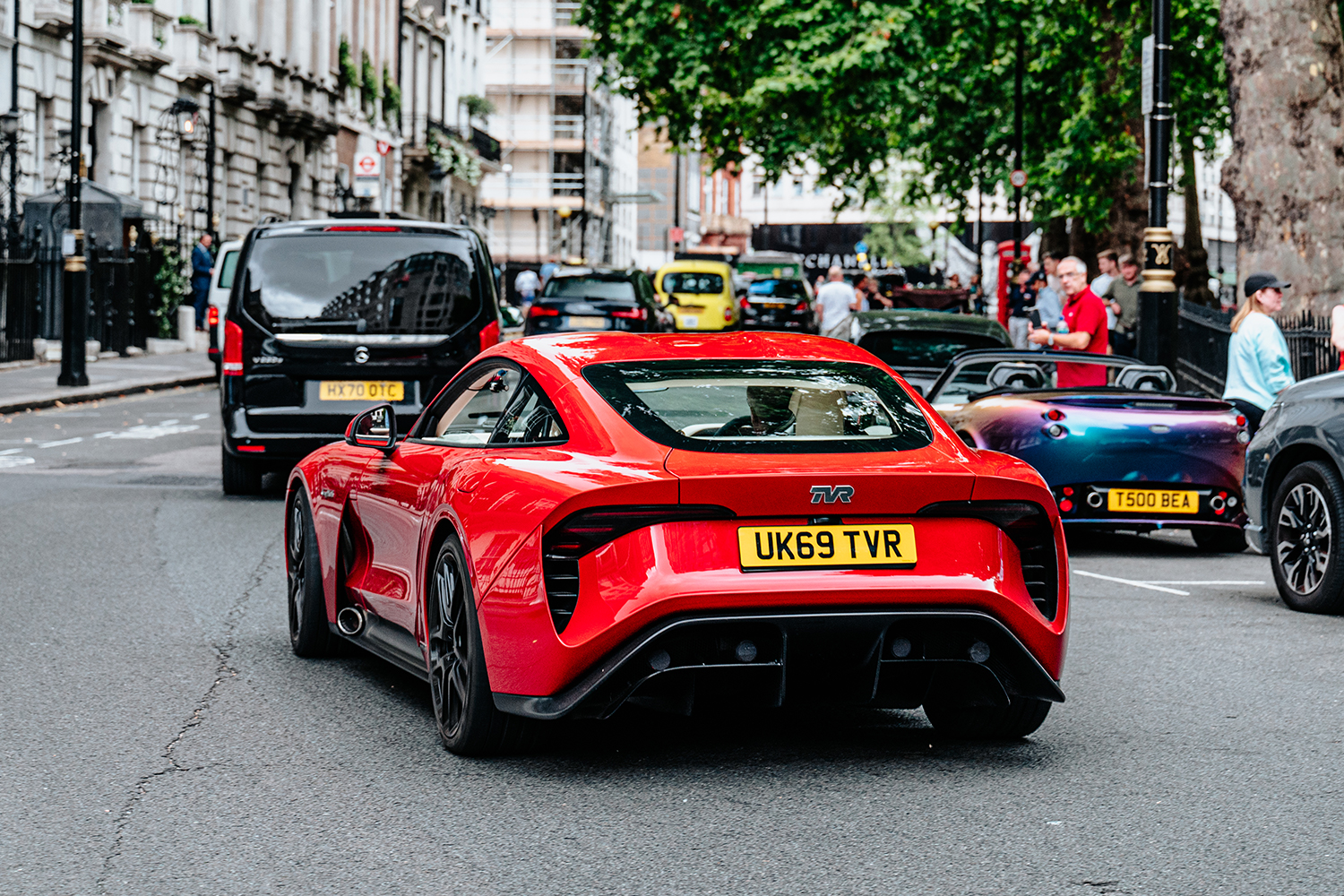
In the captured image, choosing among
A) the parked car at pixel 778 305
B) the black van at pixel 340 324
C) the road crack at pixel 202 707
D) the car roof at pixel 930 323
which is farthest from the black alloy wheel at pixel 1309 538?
the parked car at pixel 778 305

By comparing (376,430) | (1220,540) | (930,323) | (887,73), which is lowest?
(1220,540)

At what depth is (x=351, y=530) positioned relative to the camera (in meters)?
7.11

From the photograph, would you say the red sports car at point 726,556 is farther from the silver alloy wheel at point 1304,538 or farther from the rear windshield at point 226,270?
the rear windshield at point 226,270

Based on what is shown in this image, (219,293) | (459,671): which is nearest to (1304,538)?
(459,671)

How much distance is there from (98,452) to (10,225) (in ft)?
41.6

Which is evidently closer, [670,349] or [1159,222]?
[670,349]

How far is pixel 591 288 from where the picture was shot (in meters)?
26.5

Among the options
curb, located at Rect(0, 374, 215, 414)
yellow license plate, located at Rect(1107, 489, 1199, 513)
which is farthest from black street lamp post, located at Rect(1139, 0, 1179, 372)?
curb, located at Rect(0, 374, 215, 414)

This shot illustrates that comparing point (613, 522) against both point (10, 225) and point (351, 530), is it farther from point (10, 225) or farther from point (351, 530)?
point (10, 225)

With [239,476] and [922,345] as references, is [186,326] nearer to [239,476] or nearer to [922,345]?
[239,476]

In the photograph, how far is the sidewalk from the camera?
75.1 ft

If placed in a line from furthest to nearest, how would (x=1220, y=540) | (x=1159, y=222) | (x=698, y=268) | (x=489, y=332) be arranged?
(x=698, y=268) < (x=1159, y=222) < (x=489, y=332) < (x=1220, y=540)

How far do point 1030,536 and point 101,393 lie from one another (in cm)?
2074

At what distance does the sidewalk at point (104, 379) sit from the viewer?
22.9 m
